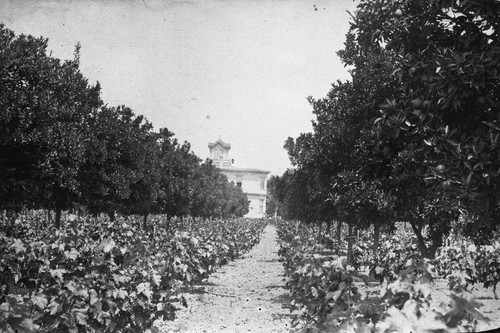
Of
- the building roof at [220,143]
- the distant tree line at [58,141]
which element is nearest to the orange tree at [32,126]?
the distant tree line at [58,141]

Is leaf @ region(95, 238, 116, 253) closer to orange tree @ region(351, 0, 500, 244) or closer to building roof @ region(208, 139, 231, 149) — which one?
orange tree @ region(351, 0, 500, 244)

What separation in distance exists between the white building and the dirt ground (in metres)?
78.9

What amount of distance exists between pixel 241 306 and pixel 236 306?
0.37 feet

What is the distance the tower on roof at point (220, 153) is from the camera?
92.2 meters

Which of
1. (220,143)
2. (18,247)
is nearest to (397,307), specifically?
(18,247)

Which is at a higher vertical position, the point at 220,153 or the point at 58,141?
the point at 220,153

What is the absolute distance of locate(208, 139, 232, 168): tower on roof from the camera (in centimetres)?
9219

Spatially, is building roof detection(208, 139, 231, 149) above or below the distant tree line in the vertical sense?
above

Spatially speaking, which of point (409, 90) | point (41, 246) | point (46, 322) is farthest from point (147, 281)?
point (409, 90)

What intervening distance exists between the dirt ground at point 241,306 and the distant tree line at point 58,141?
4329mm

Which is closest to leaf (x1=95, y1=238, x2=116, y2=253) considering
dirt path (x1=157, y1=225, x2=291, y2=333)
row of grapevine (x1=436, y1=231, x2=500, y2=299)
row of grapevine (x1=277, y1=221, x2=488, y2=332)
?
row of grapevine (x1=277, y1=221, x2=488, y2=332)

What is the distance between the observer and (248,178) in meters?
95.1

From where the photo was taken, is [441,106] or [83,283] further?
[441,106]

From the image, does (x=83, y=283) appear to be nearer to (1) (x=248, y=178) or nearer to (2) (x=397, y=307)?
(2) (x=397, y=307)
